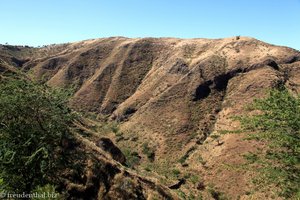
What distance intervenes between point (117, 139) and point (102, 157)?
46270mm

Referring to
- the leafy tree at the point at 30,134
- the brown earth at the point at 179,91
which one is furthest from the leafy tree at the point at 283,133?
the brown earth at the point at 179,91

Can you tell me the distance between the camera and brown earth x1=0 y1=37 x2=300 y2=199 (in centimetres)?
6281

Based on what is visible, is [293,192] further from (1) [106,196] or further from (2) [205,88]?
(2) [205,88]

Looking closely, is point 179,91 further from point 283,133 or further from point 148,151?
point 283,133

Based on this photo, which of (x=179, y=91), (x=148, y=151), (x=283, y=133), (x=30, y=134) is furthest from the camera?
(x=179, y=91)

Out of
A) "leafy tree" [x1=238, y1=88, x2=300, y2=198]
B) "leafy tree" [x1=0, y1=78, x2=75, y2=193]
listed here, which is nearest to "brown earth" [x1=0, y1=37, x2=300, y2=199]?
"leafy tree" [x1=238, y1=88, x2=300, y2=198]

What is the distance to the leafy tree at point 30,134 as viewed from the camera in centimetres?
2016

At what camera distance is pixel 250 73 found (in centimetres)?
8438

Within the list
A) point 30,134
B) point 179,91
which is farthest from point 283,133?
point 179,91

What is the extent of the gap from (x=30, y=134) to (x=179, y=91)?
229 ft

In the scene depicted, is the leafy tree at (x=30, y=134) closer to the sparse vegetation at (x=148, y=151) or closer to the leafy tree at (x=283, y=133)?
the leafy tree at (x=283, y=133)

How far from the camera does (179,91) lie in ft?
293

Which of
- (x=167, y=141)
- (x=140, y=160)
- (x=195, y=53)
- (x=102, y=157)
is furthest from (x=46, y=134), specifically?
(x=195, y=53)

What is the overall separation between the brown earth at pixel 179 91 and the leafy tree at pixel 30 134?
2989cm
